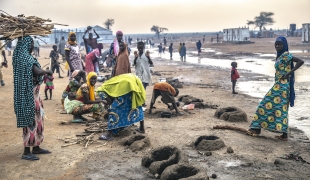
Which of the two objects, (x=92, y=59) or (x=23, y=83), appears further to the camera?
(x=92, y=59)

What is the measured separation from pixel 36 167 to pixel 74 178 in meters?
0.75

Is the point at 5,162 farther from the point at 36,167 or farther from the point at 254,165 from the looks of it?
the point at 254,165

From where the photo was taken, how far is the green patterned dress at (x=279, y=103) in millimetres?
6727

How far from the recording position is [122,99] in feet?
21.7

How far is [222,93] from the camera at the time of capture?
1295 cm

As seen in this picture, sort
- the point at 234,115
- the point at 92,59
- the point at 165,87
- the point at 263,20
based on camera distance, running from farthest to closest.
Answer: the point at 263,20 → the point at 92,59 → the point at 165,87 → the point at 234,115

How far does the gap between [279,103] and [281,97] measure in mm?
119

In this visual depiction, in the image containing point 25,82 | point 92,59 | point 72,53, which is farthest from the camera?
point 92,59

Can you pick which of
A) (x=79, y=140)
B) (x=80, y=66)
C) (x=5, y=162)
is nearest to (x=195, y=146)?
(x=79, y=140)

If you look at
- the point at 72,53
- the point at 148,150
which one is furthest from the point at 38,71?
the point at 72,53

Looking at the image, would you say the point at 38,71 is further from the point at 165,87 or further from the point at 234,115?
the point at 234,115

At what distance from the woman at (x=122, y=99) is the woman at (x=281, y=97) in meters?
2.42

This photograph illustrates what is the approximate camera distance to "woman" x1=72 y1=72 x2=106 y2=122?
747 centimetres

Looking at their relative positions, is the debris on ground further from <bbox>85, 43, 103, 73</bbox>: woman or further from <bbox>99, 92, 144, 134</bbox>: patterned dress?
<bbox>85, 43, 103, 73</bbox>: woman
